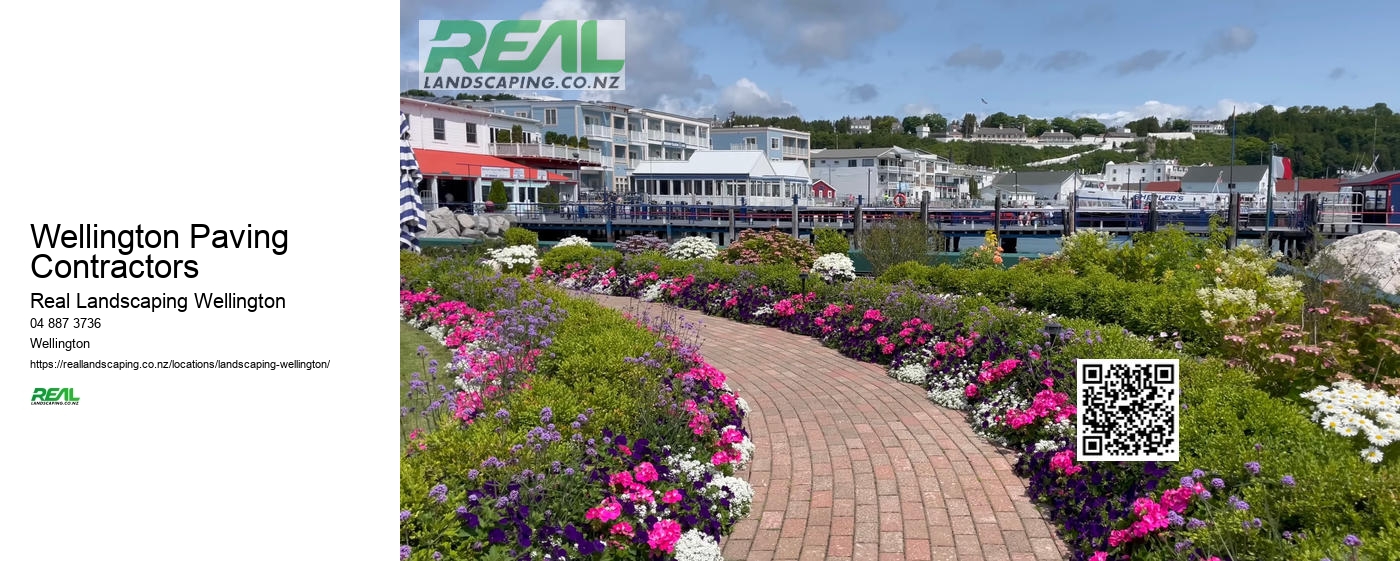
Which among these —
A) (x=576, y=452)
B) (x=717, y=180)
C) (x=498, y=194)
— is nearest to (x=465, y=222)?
(x=498, y=194)

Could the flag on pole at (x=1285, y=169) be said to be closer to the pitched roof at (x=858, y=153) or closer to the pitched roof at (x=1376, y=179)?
the pitched roof at (x=858, y=153)

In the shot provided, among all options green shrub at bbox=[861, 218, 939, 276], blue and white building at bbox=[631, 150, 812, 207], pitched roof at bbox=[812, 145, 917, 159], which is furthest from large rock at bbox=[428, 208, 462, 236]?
pitched roof at bbox=[812, 145, 917, 159]

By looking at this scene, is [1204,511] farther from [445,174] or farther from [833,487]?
[445,174]

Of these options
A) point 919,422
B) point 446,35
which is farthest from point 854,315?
point 446,35

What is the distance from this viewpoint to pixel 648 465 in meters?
4.69

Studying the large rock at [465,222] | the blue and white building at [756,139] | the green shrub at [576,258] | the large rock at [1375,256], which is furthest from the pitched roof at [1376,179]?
the blue and white building at [756,139]

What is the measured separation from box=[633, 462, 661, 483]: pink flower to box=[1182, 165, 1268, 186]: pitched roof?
98.4m

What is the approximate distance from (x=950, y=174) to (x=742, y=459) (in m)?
111

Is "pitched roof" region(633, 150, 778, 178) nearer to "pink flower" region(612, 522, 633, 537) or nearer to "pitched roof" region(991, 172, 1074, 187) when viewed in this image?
"pink flower" region(612, 522, 633, 537)

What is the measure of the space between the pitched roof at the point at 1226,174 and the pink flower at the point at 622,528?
98902mm

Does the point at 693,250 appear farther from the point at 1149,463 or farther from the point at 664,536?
the point at 664,536

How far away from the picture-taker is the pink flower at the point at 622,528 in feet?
13.4

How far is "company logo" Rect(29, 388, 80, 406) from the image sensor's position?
3373mm

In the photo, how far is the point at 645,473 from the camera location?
465cm
